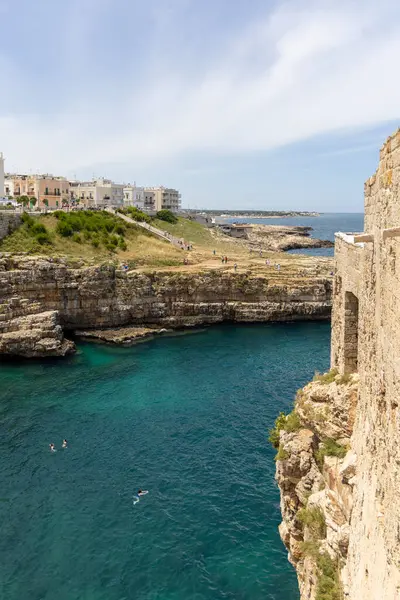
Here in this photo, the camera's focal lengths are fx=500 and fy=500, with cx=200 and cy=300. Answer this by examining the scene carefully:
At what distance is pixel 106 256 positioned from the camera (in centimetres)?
5847

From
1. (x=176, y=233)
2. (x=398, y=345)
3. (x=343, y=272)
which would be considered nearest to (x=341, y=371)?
(x=343, y=272)

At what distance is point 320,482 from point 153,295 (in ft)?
133

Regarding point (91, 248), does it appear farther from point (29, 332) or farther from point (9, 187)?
point (9, 187)

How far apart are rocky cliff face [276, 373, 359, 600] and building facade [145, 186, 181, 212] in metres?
107

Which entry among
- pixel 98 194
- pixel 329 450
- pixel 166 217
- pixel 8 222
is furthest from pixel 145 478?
pixel 98 194

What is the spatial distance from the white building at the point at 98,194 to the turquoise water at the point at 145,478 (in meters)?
65.6

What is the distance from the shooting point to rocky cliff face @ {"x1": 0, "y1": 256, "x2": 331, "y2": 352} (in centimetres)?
4931

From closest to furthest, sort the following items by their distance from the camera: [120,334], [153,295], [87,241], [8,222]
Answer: [120,334], [153,295], [8,222], [87,241]

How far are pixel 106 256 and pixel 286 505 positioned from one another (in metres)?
45.9

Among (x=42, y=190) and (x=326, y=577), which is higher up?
(x=42, y=190)

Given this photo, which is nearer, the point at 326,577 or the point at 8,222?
the point at 326,577

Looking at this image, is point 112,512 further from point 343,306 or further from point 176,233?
point 176,233

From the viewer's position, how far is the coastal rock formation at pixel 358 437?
27.6ft

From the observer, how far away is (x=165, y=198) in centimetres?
12538
